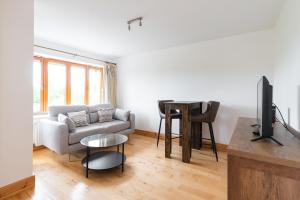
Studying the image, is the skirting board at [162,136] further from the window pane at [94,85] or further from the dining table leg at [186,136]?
the window pane at [94,85]

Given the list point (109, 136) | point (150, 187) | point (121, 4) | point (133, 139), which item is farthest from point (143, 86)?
point (150, 187)

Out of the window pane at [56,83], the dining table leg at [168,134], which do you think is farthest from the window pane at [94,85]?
the dining table leg at [168,134]

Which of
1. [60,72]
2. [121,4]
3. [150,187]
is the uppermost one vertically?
[121,4]

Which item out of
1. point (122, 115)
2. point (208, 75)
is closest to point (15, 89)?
point (122, 115)

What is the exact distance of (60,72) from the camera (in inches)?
152

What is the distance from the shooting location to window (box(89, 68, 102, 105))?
454 centimetres

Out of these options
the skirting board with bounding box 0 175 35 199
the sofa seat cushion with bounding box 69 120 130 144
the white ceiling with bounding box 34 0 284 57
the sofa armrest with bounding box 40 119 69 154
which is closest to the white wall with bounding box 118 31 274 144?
the white ceiling with bounding box 34 0 284 57

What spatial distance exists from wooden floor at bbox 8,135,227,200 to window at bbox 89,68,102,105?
1.91 m

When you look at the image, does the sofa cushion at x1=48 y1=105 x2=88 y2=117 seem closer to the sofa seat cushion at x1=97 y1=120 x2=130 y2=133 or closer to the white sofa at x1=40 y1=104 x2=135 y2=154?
the white sofa at x1=40 y1=104 x2=135 y2=154

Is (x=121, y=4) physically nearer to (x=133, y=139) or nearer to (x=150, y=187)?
(x=150, y=187)

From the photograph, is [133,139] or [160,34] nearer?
[160,34]

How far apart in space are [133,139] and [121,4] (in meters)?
2.97

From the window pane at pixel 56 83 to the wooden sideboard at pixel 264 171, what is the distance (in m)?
3.89

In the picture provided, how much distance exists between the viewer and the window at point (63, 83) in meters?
3.47
